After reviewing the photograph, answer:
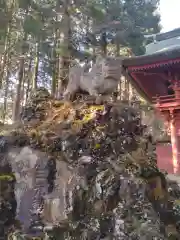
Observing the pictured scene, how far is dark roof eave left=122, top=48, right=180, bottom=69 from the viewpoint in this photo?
404 inches

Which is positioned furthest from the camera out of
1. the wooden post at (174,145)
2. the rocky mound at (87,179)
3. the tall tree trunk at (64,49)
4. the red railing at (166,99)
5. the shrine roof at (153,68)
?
the tall tree trunk at (64,49)

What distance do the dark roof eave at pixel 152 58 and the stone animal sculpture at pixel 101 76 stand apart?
4.81m

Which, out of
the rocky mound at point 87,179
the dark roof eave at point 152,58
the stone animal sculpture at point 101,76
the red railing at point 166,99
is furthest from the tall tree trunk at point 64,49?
Result: the rocky mound at point 87,179

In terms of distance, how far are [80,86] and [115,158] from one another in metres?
2.32

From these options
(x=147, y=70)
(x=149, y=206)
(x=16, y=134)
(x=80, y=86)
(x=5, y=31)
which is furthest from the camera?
(x=5, y=31)

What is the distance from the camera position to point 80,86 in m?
6.72

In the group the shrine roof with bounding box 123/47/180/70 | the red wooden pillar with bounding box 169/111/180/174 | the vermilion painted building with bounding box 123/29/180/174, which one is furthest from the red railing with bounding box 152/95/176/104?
the shrine roof with bounding box 123/47/180/70

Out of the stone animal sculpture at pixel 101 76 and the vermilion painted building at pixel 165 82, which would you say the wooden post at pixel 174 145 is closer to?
the vermilion painted building at pixel 165 82

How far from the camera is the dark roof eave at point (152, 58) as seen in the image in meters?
10.3

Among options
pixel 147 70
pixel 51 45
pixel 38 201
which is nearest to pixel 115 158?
pixel 38 201

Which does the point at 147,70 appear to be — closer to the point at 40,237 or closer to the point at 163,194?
the point at 163,194

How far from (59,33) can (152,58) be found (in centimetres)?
766

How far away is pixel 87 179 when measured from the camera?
500cm

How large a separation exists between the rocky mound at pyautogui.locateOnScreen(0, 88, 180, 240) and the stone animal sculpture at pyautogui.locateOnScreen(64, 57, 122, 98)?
0.39 meters
